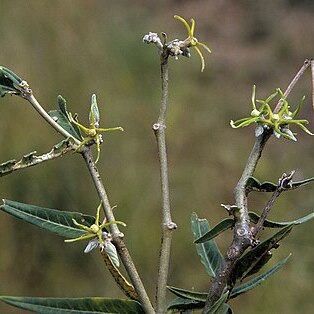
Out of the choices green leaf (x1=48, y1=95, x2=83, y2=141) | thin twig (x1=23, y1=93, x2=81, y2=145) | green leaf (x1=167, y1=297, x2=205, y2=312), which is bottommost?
green leaf (x1=167, y1=297, x2=205, y2=312)

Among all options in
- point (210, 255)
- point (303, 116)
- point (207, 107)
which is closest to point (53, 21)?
point (207, 107)

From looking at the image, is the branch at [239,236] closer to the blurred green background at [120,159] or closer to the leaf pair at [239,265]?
the leaf pair at [239,265]

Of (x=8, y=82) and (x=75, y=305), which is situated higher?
(x=8, y=82)

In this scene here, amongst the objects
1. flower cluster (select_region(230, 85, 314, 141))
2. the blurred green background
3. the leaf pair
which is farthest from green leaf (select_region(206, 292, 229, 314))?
the blurred green background

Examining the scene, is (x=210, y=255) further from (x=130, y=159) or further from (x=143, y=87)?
(x=143, y=87)

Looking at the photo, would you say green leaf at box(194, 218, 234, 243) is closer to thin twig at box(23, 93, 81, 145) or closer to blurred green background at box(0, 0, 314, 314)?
thin twig at box(23, 93, 81, 145)

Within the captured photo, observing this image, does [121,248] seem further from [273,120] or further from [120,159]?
[120,159]

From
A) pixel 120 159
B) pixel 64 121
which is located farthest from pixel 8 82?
pixel 120 159
